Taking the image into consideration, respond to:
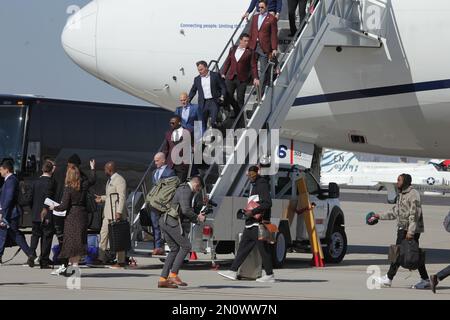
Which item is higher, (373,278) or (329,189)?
(329,189)

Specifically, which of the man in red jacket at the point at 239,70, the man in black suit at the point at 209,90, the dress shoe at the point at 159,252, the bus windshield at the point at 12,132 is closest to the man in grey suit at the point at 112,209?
the dress shoe at the point at 159,252

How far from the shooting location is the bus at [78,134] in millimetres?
32188

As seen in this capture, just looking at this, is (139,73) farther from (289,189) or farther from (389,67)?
(389,67)

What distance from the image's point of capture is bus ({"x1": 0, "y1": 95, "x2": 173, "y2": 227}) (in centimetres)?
3219

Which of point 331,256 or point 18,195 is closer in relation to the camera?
point 18,195

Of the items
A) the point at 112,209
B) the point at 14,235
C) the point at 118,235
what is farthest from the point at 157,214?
the point at 14,235

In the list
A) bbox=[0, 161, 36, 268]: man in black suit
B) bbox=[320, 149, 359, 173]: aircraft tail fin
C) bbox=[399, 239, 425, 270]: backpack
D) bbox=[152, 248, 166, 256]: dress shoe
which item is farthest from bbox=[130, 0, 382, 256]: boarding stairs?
bbox=[320, 149, 359, 173]: aircraft tail fin

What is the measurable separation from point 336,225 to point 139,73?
16.6 ft

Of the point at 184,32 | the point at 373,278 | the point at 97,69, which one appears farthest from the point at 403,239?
the point at 97,69

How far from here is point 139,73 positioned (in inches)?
889

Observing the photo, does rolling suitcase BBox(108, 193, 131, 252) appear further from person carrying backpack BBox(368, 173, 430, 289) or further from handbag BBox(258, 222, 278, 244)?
person carrying backpack BBox(368, 173, 430, 289)

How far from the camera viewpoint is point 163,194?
54.6ft

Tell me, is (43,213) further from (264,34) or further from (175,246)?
(264,34)
